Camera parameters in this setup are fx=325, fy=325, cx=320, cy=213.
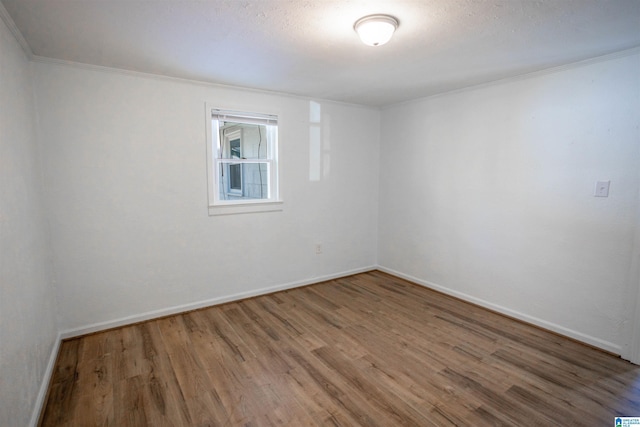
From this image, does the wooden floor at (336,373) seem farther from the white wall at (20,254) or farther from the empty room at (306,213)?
the white wall at (20,254)

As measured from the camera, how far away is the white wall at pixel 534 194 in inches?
98.3

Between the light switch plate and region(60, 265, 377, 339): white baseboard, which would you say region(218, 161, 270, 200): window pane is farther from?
the light switch plate

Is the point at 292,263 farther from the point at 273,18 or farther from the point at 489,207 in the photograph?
the point at 273,18

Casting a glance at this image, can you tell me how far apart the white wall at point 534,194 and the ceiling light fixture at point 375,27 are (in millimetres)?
1794

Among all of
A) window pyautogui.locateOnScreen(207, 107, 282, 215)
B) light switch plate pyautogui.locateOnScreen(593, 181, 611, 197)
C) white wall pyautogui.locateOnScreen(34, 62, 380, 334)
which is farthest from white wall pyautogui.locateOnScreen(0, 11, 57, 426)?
light switch plate pyautogui.locateOnScreen(593, 181, 611, 197)

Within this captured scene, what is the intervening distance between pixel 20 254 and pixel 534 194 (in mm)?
3838

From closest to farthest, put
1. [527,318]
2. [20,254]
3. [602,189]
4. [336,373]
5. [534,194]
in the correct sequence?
[20,254] < [336,373] < [602,189] < [534,194] < [527,318]

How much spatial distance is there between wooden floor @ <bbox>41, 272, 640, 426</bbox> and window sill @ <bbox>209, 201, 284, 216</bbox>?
1034 mm

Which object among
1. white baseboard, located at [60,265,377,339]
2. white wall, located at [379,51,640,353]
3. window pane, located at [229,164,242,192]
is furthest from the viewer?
window pane, located at [229,164,242,192]

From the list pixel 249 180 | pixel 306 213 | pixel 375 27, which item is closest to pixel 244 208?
pixel 249 180

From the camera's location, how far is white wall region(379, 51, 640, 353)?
2496 millimetres

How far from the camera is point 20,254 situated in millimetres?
1833

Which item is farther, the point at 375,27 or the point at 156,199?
the point at 156,199

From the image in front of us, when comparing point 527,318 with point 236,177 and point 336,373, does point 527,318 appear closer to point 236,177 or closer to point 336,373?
point 336,373
